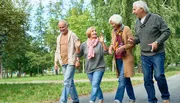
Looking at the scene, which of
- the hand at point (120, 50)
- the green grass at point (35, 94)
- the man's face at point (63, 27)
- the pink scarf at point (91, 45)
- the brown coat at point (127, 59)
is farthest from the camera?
the green grass at point (35, 94)

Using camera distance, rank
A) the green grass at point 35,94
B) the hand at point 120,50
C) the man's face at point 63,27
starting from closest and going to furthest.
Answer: the hand at point 120,50
the man's face at point 63,27
the green grass at point 35,94

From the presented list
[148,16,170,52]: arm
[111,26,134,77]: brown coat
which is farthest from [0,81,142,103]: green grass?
[148,16,170,52]: arm

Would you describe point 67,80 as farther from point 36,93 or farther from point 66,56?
point 36,93

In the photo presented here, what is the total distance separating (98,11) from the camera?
29.8 meters

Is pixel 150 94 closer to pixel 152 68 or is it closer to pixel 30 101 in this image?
pixel 152 68

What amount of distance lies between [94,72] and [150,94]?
1.52 m

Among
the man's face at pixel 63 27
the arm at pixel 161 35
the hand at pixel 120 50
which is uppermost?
the man's face at pixel 63 27

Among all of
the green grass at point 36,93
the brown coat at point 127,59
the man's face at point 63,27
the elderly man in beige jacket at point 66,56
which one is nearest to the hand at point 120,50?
the brown coat at point 127,59

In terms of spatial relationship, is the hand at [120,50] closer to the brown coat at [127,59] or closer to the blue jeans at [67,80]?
the brown coat at [127,59]

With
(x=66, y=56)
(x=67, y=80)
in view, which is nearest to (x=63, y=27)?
(x=66, y=56)

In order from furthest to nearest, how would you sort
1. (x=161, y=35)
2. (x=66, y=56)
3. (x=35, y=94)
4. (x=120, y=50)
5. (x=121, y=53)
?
(x=35, y=94), (x=66, y=56), (x=121, y=53), (x=120, y=50), (x=161, y=35)

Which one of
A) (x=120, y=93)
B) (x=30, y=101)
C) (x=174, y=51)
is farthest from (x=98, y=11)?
(x=120, y=93)

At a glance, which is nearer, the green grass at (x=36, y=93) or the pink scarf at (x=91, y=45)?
the pink scarf at (x=91, y=45)

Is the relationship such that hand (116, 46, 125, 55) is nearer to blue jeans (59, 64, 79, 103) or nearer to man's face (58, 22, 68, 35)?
blue jeans (59, 64, 79, 103)
